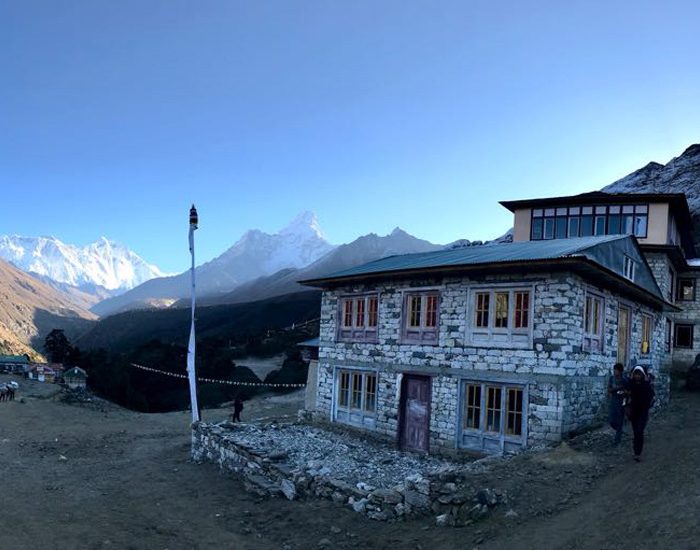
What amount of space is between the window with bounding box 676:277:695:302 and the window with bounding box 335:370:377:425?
76.2ft

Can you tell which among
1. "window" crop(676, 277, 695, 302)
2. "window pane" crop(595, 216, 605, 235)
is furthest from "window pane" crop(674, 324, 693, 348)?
"window pane" crop(595, 216, 605, 235)

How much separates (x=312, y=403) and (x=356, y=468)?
43.0 ft

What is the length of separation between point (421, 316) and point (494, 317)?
9.01 feet

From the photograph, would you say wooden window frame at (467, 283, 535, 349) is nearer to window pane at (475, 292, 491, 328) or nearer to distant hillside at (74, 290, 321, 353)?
window pane at (475, 292, 491, 328)

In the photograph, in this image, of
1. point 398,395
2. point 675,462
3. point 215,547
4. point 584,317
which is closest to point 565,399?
point 584,317

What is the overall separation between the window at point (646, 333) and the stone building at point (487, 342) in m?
0.19

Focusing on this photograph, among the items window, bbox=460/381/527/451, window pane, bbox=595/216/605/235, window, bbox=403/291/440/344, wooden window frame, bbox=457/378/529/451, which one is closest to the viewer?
wooden window frame, bbox=457/378/529/451

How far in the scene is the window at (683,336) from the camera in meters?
33.9

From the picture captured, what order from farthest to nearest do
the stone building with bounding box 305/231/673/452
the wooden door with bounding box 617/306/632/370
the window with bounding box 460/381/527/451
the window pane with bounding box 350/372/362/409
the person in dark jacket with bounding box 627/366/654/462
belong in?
1. the window pane with bounding box 350/372/362/409
2. the wooden door with bounding box 617/306/632/370
3. the window with bounding box 460/381/527/451
4. the stone building with bounding box 305/231/673/452
5. the person in dark jacket with bounding box 627/366/654/462

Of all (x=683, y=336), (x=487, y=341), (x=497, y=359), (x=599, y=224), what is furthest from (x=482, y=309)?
(x=683, y=336)

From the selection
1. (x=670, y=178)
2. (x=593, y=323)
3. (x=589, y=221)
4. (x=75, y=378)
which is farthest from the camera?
(x=670, y=178)

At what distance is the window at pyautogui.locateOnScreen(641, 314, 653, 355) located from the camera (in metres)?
22.4

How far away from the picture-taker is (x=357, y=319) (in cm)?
2156

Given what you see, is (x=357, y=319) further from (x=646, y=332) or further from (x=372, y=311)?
(x=646, y=332)
